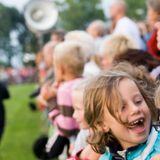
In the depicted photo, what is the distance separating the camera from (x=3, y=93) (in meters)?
8.14

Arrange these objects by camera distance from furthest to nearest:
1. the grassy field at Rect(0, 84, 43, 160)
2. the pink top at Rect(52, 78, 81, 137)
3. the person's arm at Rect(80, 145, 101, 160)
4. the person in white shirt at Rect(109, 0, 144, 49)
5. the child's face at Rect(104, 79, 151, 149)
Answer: the grassy field at Rect(0, 84, 43, 160) < the person in white shirt at Rect(109, 0, 144, 49) < the pink top at Rect(52, 78, 81, 137) < the person's arm at Rect(80, 145, 101, 160) < the child's face at Rect(104, 79, 151, 149)

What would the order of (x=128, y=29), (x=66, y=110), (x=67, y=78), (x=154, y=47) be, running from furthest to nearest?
(x=128, y=29) < (x=67, y=78) < (x=66, y=110) < (x=154, y=47)

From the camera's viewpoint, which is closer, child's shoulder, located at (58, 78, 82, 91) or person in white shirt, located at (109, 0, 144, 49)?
child's shoulder, located at (58, 78, 82, 91)

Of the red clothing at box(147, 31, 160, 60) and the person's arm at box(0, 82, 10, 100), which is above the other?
the person's arm at box(0, 82, 10, 100)

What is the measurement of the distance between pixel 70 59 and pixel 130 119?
78.9 inches

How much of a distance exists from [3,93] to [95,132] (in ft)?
16.4

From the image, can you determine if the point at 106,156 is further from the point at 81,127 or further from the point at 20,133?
the point at 20,133

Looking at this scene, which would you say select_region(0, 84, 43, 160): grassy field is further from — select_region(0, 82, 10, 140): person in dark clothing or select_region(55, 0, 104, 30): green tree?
select_region(55, 0, 104, 30): green tree

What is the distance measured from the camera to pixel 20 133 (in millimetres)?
13336

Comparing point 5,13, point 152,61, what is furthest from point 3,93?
point 5,13

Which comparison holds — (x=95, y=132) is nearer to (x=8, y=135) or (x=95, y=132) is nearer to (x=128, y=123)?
(x=128, y=123)

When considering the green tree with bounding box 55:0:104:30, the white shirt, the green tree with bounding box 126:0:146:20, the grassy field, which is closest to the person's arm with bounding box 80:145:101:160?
the white shirt

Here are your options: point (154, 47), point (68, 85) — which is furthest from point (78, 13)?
point (154, 47)

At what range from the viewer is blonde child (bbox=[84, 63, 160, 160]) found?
9.98 ft
